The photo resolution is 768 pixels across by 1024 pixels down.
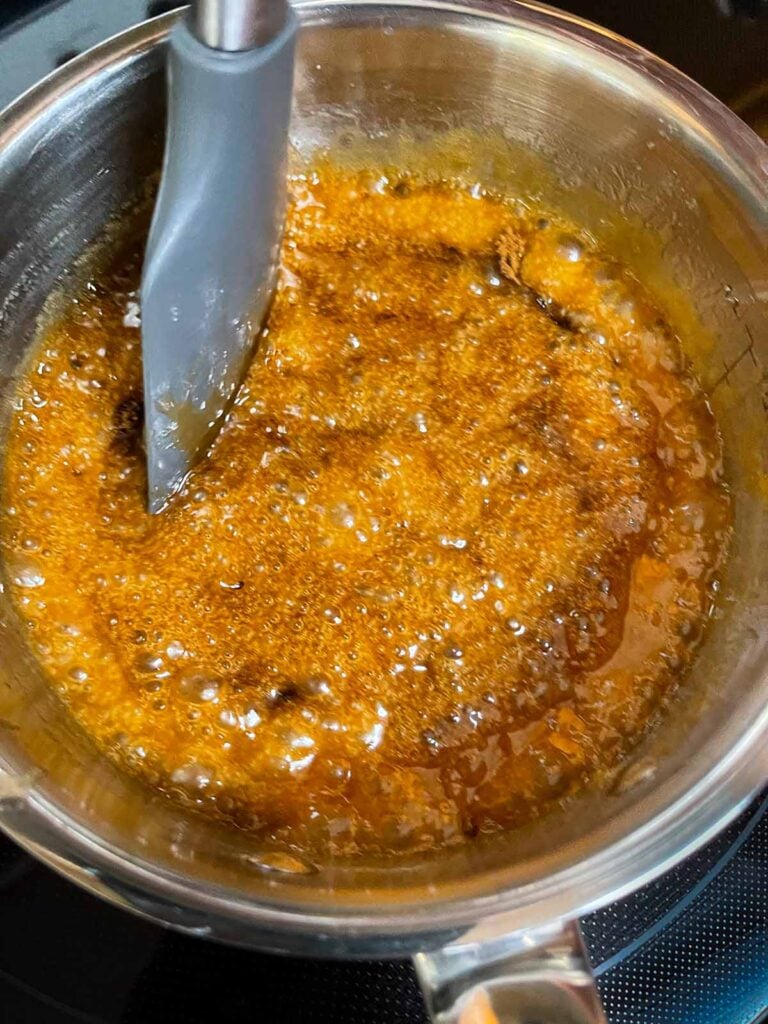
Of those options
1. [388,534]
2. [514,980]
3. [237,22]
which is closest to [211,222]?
[237,22]

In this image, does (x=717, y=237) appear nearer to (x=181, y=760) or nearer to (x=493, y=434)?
(x=493, y=434)

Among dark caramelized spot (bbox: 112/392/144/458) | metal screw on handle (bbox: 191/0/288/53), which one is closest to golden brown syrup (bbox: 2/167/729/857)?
dark caramelized spot (bbox: 112/392/144/458)

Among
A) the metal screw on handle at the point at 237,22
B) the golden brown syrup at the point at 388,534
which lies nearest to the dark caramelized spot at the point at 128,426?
the golden brown syrup at the point at 388,534

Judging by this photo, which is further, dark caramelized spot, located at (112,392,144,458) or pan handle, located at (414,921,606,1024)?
dark caramelized spot, located at (112,392,144,458)

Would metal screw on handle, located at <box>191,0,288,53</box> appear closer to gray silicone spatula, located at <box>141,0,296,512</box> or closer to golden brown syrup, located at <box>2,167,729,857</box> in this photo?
gray silicone spatula, located at <box>141,0,296,512</box>

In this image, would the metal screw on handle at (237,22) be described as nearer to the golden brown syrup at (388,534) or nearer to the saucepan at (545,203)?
the saucepan at (545,203)

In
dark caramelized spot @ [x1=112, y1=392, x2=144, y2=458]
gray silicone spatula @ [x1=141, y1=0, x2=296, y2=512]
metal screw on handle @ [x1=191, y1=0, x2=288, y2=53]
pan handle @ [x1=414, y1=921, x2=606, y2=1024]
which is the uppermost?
metal screw on handle @ [x1=191, y1=0, x2=288, y2=53]
